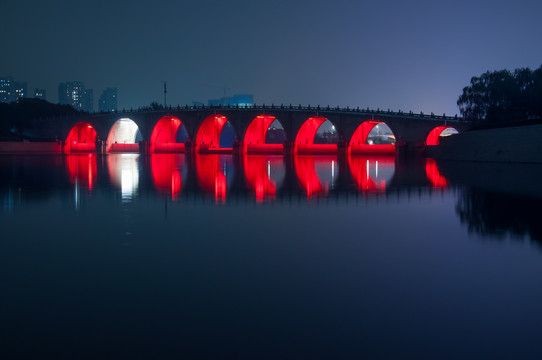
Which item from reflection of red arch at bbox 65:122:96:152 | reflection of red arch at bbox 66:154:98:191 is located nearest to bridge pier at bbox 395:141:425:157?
reflection of red arch at bbox 66:154:98:191

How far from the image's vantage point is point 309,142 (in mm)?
71688

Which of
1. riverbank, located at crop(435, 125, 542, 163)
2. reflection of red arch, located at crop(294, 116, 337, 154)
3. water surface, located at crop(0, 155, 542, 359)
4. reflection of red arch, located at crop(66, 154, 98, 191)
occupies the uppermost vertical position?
reflection of red arch, located at crop(294, 116, 337, 154)

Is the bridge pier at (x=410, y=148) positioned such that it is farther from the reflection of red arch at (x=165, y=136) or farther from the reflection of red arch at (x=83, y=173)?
the reflection of red arch at (x=83, y=173)

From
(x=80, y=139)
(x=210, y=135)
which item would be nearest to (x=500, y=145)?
(x=210, y=135)

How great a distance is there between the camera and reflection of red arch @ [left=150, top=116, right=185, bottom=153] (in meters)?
73.3

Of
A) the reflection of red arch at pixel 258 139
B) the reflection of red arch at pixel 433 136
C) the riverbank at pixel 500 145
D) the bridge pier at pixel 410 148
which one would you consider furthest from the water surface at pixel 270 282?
the reflection of red arch at pixel 258 139

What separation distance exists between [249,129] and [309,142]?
9.05 metres

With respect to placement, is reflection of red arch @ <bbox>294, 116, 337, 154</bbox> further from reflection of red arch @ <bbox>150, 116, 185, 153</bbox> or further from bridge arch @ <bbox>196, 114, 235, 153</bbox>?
reflection of red arch @ <bbox>150, 116, 185, 153</bbox>

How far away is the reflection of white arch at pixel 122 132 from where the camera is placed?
7779 centimetres

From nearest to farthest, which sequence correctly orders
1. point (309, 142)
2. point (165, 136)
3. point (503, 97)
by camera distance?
point (503, 97) → point (309, 142) → point (165, 136)

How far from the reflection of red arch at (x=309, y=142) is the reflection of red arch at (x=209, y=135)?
11.2 m

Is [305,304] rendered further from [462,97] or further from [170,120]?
[170,120]

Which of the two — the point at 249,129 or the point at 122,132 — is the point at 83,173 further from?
the point at 122,132

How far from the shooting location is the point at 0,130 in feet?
232
